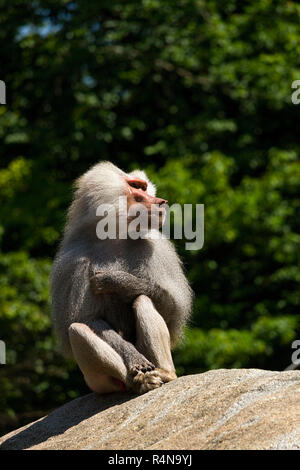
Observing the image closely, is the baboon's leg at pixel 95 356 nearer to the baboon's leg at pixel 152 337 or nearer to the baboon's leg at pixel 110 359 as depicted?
the baboon's leg at pixel 110 359

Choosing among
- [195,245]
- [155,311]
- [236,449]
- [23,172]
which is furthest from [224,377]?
[23,172]

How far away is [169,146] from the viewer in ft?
41.3

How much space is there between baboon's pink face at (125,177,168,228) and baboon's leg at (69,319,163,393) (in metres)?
0.93

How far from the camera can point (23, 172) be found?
1221cm

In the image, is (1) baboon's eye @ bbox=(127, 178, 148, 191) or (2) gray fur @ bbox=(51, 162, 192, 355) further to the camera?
(1) baboon's eye @ bbox=(127, 178, 148, 191)

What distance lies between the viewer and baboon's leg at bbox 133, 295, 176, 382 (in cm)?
577

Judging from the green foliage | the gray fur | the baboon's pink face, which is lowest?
the green foliage

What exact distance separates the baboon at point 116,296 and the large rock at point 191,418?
0.75ft

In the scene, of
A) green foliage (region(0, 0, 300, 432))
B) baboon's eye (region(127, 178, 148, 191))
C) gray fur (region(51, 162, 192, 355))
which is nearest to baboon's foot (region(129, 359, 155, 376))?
gray fur (region(51, 162, 192, 355))

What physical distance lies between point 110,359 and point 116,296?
49cm

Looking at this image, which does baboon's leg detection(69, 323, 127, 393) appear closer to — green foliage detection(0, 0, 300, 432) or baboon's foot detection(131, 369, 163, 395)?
baboon's foot detection(131, 369, 163, 395)

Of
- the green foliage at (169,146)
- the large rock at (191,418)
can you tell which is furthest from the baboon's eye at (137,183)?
the green foliage at (169,146)

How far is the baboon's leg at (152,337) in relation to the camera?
5.77 m

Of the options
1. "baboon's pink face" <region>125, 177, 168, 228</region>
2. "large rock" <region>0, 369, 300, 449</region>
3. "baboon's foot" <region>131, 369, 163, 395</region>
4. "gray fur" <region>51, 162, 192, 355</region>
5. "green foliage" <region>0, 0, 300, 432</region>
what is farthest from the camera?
"green foliage" <region>0, 0, 300, 432</region>
